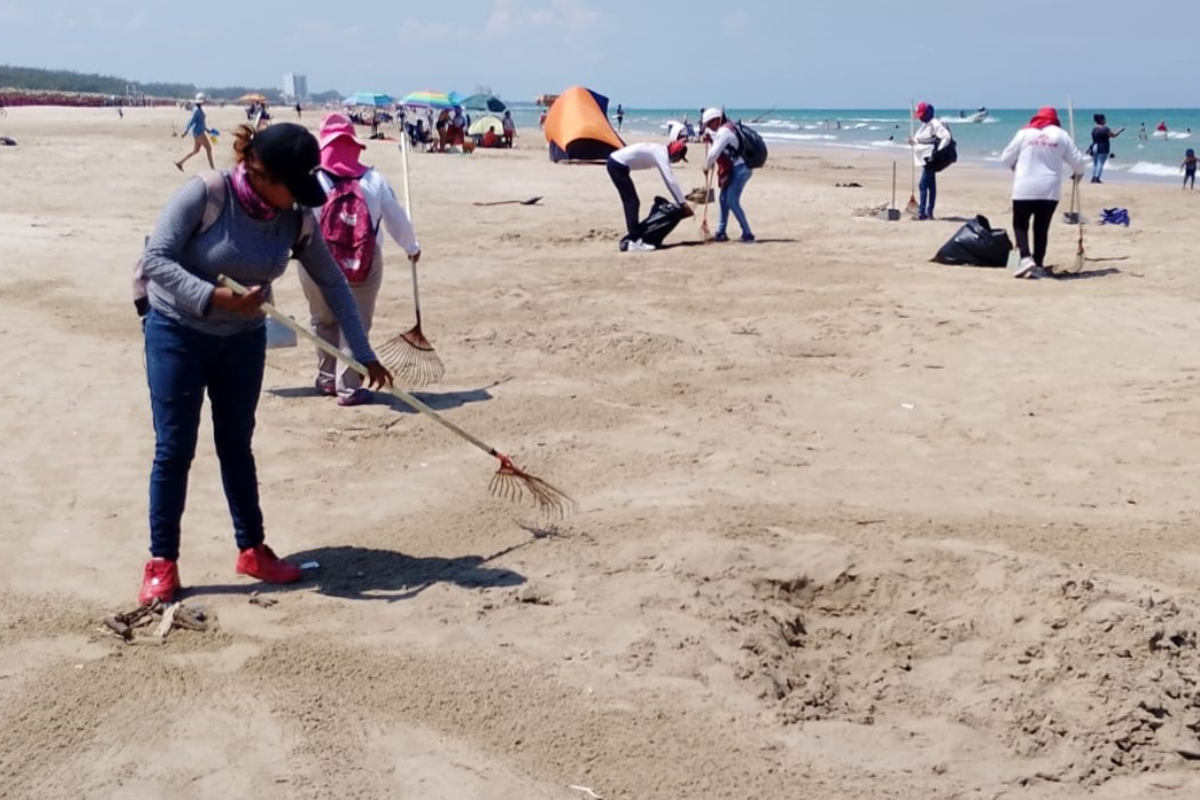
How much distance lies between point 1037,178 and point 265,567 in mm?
8625

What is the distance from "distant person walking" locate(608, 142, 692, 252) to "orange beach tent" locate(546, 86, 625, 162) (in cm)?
1423

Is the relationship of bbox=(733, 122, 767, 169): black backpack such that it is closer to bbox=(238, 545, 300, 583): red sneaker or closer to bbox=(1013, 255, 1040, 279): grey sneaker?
bbox=(1013, 255, 1040, 279): grey sneaker

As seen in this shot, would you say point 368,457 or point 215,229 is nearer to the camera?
point 215,229

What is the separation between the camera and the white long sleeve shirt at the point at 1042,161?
35.3 ft

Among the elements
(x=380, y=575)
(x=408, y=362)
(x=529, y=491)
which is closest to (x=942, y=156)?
(x=408, y=362)

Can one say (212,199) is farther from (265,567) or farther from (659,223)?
(659,223)

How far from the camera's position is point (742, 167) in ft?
42.9

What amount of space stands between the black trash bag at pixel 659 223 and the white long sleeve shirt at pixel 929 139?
4059mm

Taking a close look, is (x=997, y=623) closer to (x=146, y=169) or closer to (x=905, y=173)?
(x=146, y=169)

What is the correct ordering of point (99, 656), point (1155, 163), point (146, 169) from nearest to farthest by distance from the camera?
point (99, 656) < point (146, 169) < point (1155, 163)

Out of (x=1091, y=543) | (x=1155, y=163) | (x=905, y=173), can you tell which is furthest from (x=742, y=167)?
(x=1155, y=163)

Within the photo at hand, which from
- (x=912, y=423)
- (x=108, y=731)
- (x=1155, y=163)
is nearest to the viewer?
(x=108, y=731)

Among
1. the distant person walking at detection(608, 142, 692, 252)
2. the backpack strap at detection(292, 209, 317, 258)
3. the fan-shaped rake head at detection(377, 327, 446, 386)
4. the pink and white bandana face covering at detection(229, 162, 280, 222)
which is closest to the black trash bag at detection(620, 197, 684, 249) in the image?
the distant person walking at detection(608, 142, 692, 252)

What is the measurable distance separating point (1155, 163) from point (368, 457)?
110 feet
